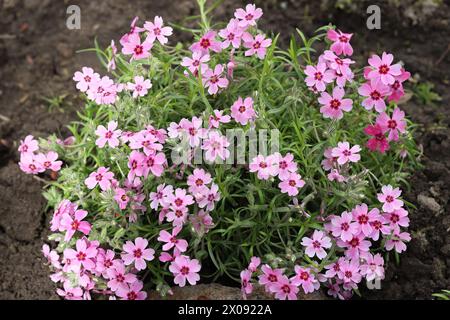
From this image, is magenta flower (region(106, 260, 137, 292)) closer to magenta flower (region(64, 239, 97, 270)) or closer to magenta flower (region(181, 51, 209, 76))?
magenta flower (region(64, 239, 97, 270))

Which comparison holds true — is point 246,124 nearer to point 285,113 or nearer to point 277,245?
point 285,113

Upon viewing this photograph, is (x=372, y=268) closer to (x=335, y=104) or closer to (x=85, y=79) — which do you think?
(x=335, y=104)

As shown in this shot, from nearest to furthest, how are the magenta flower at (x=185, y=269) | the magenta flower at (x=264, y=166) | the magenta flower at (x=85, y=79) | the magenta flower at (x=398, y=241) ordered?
the magenta flower at (x=264, y=166)
the magenta flower at (x=185, y=269)
the magenta flower at (x=398, y=241)
the magenta flower at (x=85, y=79)

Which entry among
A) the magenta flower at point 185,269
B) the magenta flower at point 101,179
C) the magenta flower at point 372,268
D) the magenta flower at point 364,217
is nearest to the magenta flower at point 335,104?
the magenta flower at point 364,217

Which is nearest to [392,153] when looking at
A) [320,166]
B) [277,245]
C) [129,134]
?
[320,166]

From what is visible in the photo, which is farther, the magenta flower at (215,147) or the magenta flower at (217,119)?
the magenta flower at (217,119)

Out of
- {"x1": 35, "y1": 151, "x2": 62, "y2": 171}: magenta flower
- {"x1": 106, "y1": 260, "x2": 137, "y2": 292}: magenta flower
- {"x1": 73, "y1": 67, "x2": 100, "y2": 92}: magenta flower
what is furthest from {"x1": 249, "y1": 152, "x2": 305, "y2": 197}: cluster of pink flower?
{"x1": 35, "y1": 151, "x2": 62, "y2": 171}: magenta flower

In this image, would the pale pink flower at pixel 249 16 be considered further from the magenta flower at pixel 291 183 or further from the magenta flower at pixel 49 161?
the magenta flower at pixel 49 161

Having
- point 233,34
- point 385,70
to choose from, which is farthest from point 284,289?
point 233,34
